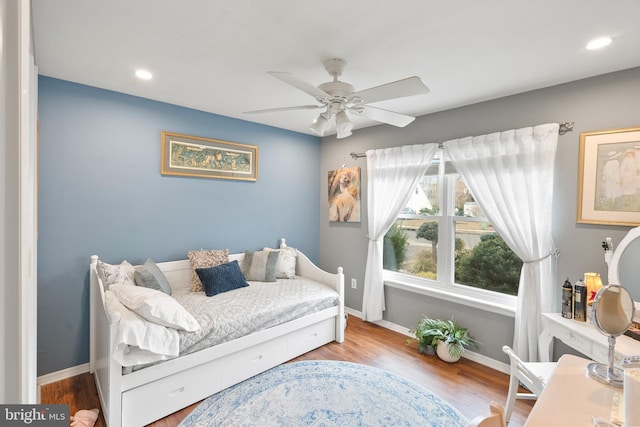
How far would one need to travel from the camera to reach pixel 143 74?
2.32 meters

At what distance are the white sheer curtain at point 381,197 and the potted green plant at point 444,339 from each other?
68 cm

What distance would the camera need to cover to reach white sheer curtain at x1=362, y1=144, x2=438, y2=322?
3316 mm

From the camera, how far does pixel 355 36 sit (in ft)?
5.80

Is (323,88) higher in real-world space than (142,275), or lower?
higher

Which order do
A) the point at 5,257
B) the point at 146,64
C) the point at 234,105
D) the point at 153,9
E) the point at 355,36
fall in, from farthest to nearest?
the point at 234,105
the point at 146,64
the point at 355,36
the point at 153,9
the point at 5,257

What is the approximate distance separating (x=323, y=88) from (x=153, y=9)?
1.02 m

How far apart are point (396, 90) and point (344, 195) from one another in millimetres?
2365

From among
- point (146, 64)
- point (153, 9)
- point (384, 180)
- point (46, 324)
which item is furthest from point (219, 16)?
point (46, 324)

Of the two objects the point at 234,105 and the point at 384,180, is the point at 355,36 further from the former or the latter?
the point at 384,180

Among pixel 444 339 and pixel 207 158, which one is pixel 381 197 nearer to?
pixel 444 339

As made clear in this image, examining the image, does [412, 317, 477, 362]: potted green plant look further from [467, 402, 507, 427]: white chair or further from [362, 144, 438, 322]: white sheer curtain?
[467, 402, 507, 427]: white chair

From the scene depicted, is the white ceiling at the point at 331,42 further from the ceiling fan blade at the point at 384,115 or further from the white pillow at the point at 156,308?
the white pillow at the point at 156,308

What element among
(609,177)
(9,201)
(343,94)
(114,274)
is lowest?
(114,274)
